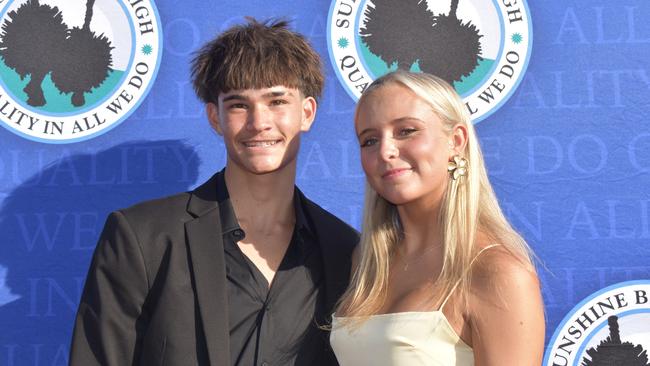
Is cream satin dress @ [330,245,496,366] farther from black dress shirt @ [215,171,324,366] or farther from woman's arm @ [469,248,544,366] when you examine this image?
black dress shirt @ [215,171,324,366]

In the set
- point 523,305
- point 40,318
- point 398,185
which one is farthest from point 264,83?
point 40,318

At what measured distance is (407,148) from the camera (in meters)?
1.93

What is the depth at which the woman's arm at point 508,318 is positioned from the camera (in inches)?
66.4

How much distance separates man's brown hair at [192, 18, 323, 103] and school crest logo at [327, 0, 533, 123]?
0.37m

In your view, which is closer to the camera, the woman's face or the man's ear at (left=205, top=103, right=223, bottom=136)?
the woman's face

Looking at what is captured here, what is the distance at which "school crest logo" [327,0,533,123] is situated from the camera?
8.66ft

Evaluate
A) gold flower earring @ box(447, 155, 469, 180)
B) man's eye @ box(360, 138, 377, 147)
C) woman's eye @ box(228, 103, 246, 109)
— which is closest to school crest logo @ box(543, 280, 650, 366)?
gold flower earring @ box(447, 155, 469, 180)

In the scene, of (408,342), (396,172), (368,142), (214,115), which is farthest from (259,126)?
(408,342)

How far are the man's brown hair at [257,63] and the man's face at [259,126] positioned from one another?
0.03 meters

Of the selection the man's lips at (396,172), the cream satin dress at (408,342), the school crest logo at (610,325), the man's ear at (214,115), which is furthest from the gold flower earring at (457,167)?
the school crest logo at (610,325)

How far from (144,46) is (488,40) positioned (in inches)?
47.3

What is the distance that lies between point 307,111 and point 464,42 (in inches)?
25.5

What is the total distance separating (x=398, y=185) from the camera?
6.38 feet

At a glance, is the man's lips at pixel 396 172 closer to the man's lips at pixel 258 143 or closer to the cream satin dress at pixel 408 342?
the cream satin dress at pixel 408 342
